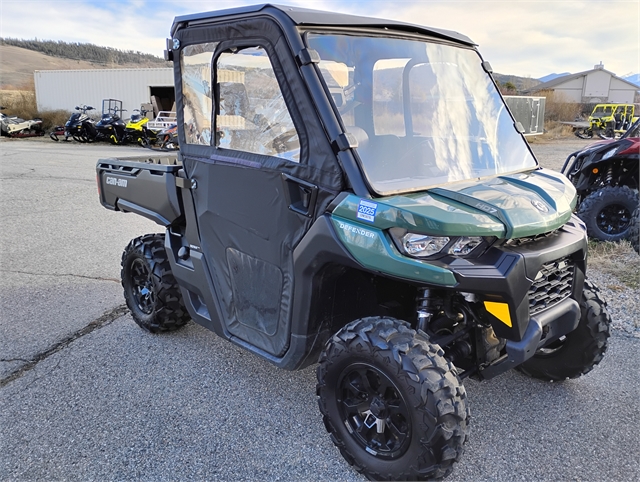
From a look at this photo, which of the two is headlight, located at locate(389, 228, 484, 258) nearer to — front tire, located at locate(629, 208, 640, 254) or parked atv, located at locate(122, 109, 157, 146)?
front tire, located at locate(629, 208, 640, 254)

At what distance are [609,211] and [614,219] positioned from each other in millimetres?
118

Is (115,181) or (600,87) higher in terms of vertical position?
(600,87)

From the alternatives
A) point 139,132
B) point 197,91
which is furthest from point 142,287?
point 139,132

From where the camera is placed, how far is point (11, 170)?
13.9m

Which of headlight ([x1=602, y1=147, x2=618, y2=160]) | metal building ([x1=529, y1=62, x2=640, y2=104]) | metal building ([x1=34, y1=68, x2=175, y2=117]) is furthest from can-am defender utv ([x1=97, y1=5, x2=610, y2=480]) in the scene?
metal building ([x1=529, y1=62, x2=640, y2=104])

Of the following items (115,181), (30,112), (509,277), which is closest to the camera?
(509,277)

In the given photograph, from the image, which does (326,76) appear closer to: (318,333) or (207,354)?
(318,333)

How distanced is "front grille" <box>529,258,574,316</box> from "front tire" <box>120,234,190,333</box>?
2586 millimetres

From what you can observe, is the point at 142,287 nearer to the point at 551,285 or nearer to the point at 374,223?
the point at 374,223

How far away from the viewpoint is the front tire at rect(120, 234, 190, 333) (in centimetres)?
395

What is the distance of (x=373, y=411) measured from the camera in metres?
2.49

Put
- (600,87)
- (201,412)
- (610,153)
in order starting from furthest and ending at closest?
(600,87)
(610,153)
(201,412)

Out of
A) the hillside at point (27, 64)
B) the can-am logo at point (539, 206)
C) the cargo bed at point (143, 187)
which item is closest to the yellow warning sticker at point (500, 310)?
the can-am logo at point (539, 206)

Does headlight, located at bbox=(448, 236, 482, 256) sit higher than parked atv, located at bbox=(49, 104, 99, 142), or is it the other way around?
headlight, located at bbox=(448, 236, 482, 256)
